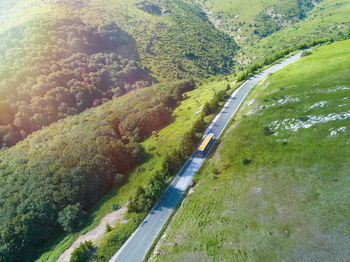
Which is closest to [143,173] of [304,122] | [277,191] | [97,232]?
[97,232]

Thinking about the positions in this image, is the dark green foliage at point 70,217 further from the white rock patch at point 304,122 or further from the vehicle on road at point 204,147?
the white rock patch at point 304,122

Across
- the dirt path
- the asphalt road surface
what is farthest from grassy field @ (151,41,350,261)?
the dirt path

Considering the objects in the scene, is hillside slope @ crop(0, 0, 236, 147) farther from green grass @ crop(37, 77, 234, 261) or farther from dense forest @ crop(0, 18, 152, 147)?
green grass @ crop(37, 77, 234, 261)

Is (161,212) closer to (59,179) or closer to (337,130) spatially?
(59,179)

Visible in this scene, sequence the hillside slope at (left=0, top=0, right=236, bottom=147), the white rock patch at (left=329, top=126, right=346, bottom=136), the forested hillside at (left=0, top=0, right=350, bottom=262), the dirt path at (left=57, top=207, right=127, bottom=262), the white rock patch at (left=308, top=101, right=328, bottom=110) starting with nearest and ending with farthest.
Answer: the dirt path at (left=57, top=207, right=127, bottom=262) < the white rock patch at (left=329, top=126, right=346, bottom=136) < the forested hillside at (left=0, top=0, right=350, bottom=262) < the white rock patch at (left=308, top=101, right=328, bottom=110) < the hillside slope at (left=0, top=0, right=236, bottom=147)

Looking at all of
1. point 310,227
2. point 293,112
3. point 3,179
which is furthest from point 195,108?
point 3,179

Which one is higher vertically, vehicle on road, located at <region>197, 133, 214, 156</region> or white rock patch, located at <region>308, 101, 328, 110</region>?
white rock patch, located at <region>308, 101, 328, 110</region>
